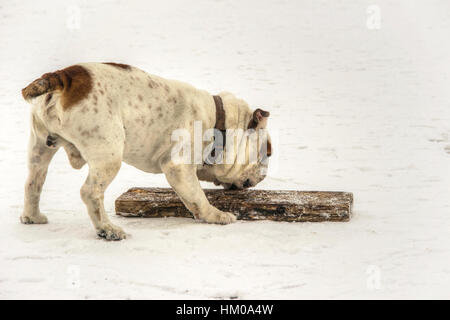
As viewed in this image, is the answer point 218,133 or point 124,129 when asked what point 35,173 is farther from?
point 218,133

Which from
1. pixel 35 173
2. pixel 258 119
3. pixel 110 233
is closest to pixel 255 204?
pixel 258 119

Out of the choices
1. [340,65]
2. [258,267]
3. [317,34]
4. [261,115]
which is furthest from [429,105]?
[258,267]

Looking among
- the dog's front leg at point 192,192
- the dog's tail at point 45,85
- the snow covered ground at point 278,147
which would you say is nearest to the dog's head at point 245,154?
the dog's front leg at point 192,192

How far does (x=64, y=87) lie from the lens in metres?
4.53

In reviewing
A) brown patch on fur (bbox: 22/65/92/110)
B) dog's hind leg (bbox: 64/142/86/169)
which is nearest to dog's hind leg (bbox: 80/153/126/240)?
dog's hind leg (bbox: 64/142/86/169)

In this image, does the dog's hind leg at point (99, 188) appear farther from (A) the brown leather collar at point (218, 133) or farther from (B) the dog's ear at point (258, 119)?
(B) the dog's ear at point (258, 119)

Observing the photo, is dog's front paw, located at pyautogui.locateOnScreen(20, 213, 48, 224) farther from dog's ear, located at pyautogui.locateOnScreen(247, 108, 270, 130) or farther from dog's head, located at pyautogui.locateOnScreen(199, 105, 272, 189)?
dog's ear, located at pyautogui.locateOnScreen(247, 108, 270, 130)

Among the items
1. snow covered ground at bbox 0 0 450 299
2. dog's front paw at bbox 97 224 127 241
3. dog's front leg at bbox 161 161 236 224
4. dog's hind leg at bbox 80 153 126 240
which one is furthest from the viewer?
dog's front leg at bbox 161 161 236 224

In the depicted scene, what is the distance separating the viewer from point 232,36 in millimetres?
12500

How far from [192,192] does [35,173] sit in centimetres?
120

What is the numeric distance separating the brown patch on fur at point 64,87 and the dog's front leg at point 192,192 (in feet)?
3.00

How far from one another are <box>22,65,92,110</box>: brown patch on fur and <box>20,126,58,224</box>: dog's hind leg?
0.48 metres

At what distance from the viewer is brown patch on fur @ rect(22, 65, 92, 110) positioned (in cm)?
448

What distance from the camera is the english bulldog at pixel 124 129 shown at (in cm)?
454
